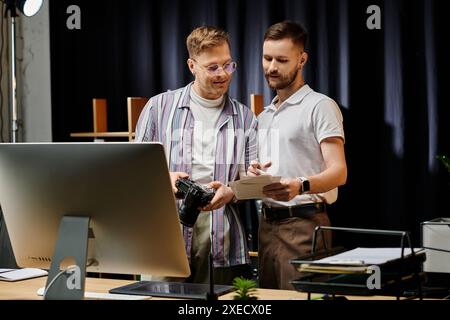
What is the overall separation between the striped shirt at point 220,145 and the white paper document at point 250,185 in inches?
11.6

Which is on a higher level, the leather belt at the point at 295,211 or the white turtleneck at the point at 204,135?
the white turtleneck at the point at 204,135

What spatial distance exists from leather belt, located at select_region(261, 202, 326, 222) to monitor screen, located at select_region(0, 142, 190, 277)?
92 cm

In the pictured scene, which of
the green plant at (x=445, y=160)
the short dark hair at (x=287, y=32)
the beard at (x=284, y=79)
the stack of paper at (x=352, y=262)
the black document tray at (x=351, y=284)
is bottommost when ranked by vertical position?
the black document tray at (x=351, y=284)

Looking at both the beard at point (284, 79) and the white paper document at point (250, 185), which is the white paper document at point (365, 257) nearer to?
the white paper document at point (250, 185)

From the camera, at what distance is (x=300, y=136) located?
2.74 m

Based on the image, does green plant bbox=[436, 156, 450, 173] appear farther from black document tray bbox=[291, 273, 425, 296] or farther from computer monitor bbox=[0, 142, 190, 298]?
computer monitor bbox=[0, 142, 190, 298]

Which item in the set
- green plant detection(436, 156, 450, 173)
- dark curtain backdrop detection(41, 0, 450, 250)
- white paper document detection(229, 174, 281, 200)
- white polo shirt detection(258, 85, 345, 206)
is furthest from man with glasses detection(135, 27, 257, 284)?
dark curtain backdrop detection(41, 0, 450, 250)

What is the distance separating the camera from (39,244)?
2027mm

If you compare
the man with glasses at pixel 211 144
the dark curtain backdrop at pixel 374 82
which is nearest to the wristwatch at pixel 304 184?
the man with glasses at pixel 211 144

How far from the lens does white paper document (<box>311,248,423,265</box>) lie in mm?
1675

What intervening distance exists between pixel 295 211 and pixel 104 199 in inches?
41.5

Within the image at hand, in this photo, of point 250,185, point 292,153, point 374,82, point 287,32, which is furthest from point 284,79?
point 374,82

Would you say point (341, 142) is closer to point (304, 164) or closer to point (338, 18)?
point (304, 164)

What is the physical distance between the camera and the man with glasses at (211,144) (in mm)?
2750
